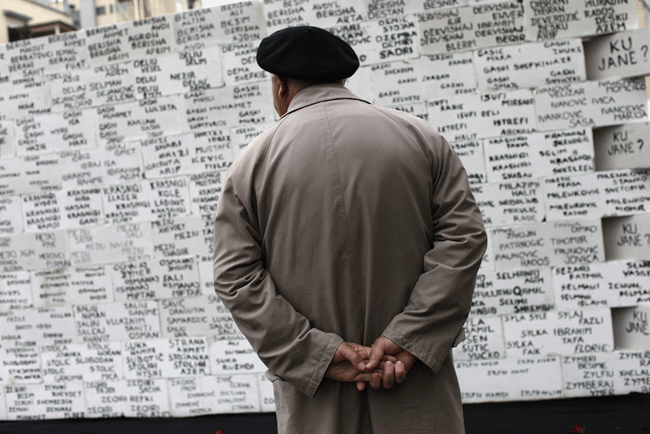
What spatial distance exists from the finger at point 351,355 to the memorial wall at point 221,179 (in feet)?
6.83

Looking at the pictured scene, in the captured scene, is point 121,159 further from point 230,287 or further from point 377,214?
point 377,214

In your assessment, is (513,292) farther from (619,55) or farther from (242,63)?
(242,63)

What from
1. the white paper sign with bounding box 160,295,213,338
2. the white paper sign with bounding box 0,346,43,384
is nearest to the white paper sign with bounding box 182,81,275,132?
the white paper sign with bounding box 160,295,213,338

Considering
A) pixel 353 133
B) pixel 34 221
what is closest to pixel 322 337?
pixel 353 133

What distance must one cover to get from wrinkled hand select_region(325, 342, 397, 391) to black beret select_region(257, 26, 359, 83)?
872mm

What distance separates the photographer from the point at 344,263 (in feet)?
5.15

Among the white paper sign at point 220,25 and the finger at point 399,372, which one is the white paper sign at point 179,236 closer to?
the white paper sign at point 220,25

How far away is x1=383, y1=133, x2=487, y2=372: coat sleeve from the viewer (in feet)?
5.03

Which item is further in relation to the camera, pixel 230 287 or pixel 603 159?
pixel 603 159

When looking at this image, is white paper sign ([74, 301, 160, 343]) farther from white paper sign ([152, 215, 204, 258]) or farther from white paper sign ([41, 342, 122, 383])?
white paper sign ([152, 215, 204, 258])

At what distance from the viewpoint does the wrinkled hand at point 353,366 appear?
1.52 meters

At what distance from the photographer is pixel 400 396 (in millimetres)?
1586

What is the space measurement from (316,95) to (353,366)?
2.88 feet

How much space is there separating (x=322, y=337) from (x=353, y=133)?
0.64m
